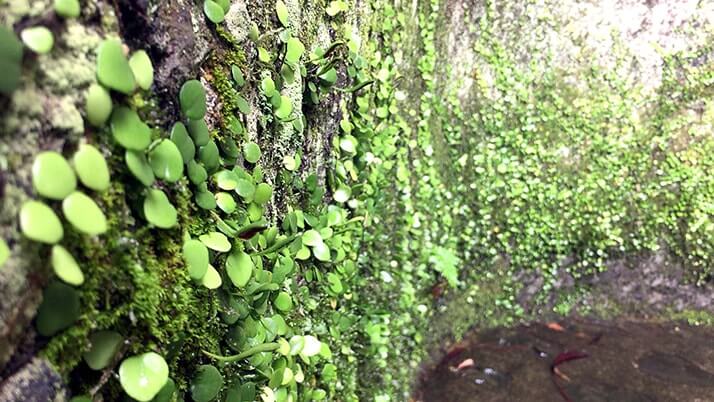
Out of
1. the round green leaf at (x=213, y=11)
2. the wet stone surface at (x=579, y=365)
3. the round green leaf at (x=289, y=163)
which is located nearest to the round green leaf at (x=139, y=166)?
the round green leaf at (x=213, y=11)

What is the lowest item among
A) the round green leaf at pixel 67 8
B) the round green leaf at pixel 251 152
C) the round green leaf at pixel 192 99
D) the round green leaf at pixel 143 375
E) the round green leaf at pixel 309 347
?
the round green leaf at pixel 309 347

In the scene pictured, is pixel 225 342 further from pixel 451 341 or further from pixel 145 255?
pixel 451 341

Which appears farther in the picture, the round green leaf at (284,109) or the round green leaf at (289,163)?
the round green leaf at (289,163)

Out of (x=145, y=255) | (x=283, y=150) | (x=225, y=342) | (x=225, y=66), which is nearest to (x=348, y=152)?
(x=283, y=150)

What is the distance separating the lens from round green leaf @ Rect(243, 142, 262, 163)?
118 cm

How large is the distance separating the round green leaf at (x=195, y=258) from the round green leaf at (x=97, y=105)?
27 centimetres

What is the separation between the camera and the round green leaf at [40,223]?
0.55 m

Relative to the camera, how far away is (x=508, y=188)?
328 centimetres

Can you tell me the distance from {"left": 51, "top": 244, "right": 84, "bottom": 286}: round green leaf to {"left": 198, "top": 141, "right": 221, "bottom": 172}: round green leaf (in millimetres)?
388

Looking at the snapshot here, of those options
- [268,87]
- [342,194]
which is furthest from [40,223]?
[342,194]

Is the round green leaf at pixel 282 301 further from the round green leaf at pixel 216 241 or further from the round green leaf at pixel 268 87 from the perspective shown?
the round green leaf at pixel 268 87

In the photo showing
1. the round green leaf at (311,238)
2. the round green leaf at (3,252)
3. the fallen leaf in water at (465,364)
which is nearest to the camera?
the round green leaf at (3,252)

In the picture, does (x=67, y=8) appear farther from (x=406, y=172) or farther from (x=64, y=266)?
(x=406, y=172)

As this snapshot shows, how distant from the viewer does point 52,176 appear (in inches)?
23.3
